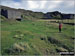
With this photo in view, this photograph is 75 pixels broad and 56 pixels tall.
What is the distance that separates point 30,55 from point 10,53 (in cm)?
120

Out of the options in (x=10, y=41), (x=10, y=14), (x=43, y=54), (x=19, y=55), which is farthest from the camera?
(x=10, y=14)

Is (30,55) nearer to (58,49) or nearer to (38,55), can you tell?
(38,55)

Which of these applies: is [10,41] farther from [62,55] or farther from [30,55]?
[62,55]

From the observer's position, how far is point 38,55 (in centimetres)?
821

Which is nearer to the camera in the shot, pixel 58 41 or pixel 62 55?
pixel 62 55

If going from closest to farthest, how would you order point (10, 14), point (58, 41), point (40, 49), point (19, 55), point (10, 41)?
point (19, 55), point (40, 49), point (10, 41), point (58, 41), point (10, 14)

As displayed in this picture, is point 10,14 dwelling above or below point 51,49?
above

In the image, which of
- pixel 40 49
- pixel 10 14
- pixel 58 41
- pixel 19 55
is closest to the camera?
pixel 19 55

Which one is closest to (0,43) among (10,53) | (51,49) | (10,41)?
(10,41)

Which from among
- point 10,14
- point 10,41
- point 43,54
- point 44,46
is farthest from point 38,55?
point 10,14

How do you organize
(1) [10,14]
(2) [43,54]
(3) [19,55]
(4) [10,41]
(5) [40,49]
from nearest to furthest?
(3) [19,55] < (2) [43,54] < (5) [40,49] < (4) [10,41] < (1) [10,14]

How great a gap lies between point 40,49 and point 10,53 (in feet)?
6.98

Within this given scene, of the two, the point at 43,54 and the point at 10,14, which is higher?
the point at 10,14

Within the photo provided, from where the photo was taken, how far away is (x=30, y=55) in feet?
26.5
